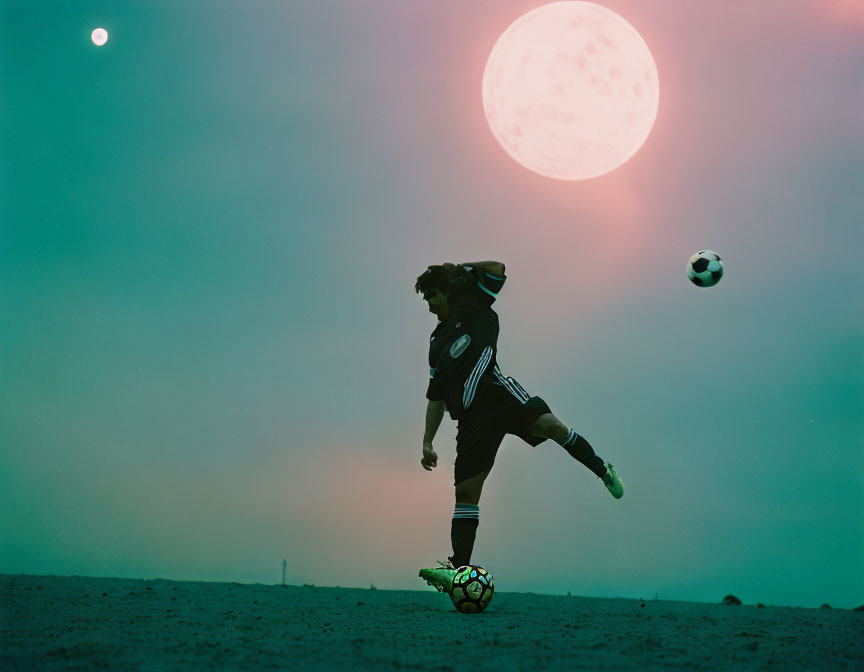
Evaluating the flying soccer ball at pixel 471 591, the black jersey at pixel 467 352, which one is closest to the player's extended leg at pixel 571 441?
the black jersey at pixel 467 352

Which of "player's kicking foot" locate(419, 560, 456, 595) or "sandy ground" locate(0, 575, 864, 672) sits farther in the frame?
"player's kicking foot" locate(419, 560, 456, 595)

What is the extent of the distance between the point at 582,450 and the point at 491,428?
919 millimetres

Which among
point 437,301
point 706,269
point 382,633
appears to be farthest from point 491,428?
point 706,269

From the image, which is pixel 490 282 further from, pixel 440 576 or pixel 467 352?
pixel 440 576

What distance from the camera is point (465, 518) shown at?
7.09m

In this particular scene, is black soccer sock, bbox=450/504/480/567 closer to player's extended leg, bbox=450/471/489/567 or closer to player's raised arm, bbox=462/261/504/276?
player's extended leg, bbox=450/471/489/567

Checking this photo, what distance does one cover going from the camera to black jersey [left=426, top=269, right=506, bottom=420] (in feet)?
24.1

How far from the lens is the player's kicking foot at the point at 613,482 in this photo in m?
7.64

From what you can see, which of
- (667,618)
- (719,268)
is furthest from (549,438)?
(719,268)

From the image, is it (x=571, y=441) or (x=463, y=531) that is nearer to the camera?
(x=463, y=531)

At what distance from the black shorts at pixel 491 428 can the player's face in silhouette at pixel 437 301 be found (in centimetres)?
96

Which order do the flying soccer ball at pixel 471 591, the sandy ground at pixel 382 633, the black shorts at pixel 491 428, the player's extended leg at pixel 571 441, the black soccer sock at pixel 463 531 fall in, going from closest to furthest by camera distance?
1. the sandy ground at pixel 382 633
2. the flying soccer ball at pixel 471 591
3. the black soccer sock at pixel 463 531
4. the black shorts at pixel 491 428
5. the player's extended leg at pixel 571 441

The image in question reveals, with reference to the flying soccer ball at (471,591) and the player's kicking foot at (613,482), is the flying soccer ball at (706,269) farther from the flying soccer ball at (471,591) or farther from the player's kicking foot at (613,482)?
the flying soccer ball at (471,591)

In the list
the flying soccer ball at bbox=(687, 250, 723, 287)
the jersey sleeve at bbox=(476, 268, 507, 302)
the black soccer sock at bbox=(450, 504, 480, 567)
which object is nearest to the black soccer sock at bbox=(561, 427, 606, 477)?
the black soccer sock at bbox=(450, 504, 480, 567)
